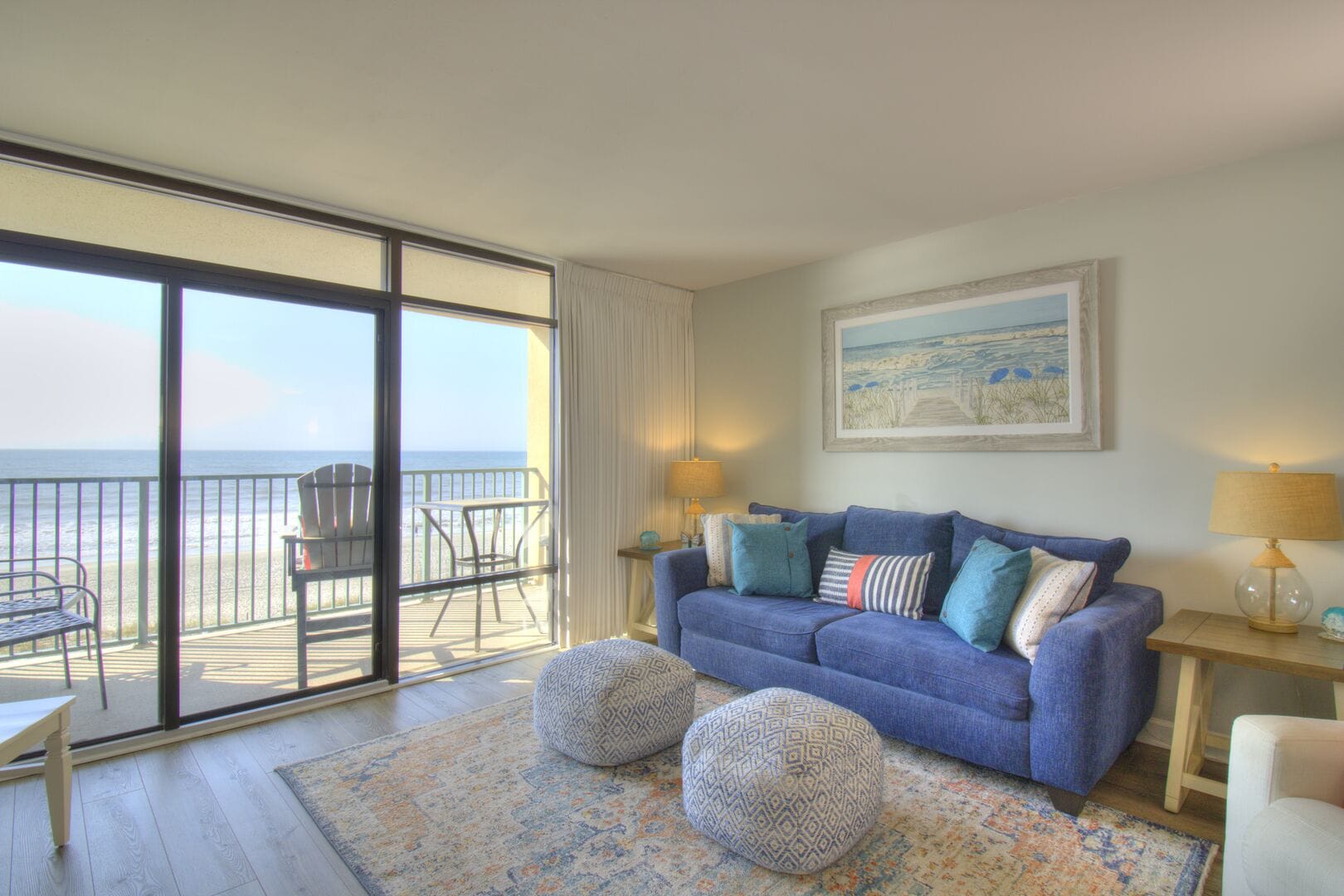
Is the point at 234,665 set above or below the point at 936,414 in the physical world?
below

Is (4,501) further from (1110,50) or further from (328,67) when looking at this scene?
(1110,50)

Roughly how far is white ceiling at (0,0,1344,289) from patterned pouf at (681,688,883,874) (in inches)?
81.9

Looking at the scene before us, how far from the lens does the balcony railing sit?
2633mm

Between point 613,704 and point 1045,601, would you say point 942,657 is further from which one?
point 613,704

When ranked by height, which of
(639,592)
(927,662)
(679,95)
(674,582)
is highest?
(679,95)

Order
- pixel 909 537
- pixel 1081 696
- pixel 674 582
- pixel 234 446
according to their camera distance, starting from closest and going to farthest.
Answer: pixel 1081 696 → pixel 234 446 → pixel 909 537 → pixel 674 582

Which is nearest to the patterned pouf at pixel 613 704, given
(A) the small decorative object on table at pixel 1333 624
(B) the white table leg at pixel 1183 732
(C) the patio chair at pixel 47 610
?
(B) the white table leg at pixel 1183 732

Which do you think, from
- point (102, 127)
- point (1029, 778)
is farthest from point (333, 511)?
point (1029, 778)

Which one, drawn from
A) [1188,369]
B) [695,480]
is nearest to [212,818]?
[695,480]

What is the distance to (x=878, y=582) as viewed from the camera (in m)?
3.21

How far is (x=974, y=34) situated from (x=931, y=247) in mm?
1828

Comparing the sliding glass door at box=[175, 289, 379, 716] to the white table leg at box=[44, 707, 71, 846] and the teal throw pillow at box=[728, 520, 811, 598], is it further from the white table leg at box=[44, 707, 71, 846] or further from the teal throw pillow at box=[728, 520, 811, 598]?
the teal throw pillow at box=[728, 520, 811, 598]

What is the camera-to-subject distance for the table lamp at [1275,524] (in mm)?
2238

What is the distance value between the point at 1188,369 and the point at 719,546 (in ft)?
7.71
